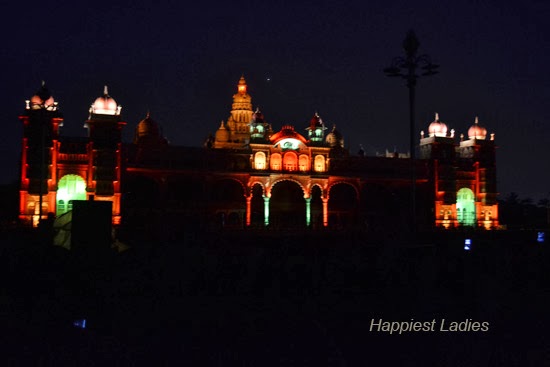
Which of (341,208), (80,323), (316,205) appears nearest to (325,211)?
(316,205)

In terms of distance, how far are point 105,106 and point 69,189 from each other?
637cm

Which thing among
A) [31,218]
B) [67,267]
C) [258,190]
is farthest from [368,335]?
[258,190]

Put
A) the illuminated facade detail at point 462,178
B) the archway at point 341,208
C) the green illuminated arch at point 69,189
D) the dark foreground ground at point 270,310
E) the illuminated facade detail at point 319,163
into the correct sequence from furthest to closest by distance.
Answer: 1. the illuminated facade detail at point 462,178
2. the archway at point 341,208
3. the illuminated facade detail at point 319,163
4. the green illuminated arch at point 69,189
5. the dark foreground ground at point 270,310

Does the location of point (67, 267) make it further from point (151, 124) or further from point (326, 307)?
point (151, 124)

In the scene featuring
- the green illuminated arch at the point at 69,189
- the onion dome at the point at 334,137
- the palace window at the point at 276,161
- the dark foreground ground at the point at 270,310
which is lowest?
the dark foreground ground at the point at 270,310

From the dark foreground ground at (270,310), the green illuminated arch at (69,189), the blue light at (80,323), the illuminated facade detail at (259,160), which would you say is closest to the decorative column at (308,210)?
the illuminated facade detail at (259,160)

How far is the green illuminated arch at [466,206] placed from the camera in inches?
1986

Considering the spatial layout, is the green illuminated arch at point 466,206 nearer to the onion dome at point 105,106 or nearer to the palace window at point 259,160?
the palace window at point 259,160

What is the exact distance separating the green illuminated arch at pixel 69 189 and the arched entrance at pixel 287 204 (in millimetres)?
14458

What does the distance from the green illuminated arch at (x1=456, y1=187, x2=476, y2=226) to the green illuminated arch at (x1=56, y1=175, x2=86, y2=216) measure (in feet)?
101

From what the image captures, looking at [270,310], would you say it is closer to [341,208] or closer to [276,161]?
[276,161]

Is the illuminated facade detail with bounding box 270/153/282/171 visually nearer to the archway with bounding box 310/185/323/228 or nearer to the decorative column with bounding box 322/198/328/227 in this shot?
the archway with bounding box 310/185/323/228

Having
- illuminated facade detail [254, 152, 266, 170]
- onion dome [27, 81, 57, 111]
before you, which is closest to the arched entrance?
illuminated facade detail [254, 152, 266, 170]

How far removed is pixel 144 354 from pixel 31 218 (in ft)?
104
